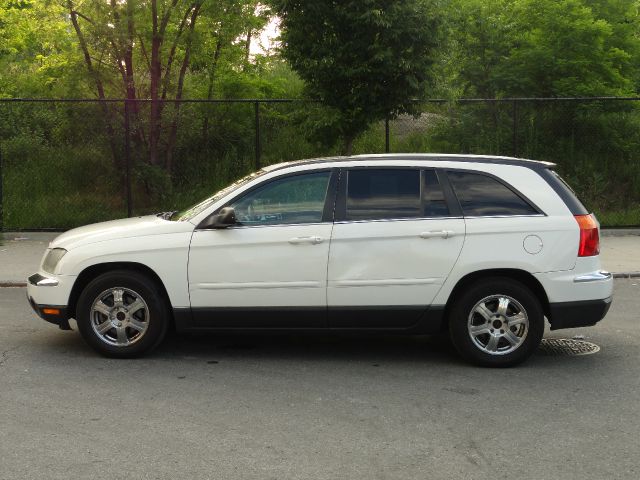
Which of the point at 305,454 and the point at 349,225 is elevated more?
the point at 349,225

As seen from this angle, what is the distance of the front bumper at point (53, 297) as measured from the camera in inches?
276

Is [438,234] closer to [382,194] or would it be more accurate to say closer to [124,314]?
[382,194]

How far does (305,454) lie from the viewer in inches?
191

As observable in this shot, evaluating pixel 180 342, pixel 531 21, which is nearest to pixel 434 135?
pixel 531 21

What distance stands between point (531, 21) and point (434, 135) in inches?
151

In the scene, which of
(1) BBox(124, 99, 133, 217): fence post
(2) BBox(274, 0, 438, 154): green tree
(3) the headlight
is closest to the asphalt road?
(3) the headlight

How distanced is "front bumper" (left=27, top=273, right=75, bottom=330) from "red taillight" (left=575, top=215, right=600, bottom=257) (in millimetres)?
4152

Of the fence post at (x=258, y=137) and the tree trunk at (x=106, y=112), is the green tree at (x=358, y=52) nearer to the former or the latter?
the fence post at (x=258, y=137)

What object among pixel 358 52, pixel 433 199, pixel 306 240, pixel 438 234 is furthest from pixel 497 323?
pixel 358 52

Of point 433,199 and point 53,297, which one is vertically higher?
point 433,199

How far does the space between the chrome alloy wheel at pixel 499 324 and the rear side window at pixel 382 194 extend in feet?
3.02

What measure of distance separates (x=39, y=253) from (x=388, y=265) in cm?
845

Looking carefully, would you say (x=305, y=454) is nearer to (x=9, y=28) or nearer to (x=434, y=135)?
(x=434, y=135)

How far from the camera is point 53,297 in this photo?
23.1 ft
